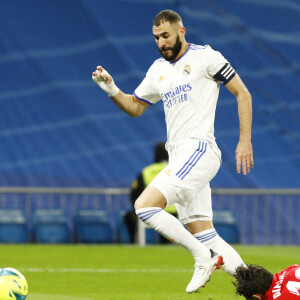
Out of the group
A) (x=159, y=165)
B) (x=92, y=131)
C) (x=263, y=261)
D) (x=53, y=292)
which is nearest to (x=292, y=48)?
(x=92, y=131)

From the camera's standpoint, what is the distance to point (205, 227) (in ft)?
21.7

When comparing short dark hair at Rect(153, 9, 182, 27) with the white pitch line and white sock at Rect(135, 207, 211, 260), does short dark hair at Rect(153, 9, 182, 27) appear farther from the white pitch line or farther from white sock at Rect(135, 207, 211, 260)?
the white pitch line

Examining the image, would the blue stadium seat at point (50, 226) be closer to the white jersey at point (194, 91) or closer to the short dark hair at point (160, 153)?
the short dark hair at point (160, 153)

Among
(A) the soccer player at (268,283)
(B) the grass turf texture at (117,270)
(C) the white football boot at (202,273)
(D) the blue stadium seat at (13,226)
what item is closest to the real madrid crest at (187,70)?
(C) the white football boot at (202,273)

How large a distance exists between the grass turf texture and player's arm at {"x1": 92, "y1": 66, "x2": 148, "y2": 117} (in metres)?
1.52

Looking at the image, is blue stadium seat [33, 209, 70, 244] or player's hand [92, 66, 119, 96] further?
blue stadium seat [33, 209, 70, 244]

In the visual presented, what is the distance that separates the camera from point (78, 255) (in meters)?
12.9

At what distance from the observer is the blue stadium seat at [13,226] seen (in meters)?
16.0

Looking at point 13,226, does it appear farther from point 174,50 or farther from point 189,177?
point 189,177

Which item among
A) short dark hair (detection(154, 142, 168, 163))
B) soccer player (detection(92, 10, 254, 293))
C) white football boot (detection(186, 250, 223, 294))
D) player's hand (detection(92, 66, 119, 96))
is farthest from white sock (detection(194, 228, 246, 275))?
short dark hair (detection(154, 142, 168, 163))

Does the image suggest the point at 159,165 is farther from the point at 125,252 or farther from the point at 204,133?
the point at 204,133

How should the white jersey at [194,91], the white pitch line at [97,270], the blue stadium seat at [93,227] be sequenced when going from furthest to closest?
the blue stadium seat at [93,227], the white pitch line at [97,270], the white jersey at [194,91]

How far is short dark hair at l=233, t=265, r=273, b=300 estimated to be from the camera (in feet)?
18.4

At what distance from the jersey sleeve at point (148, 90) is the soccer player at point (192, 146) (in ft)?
0.33
